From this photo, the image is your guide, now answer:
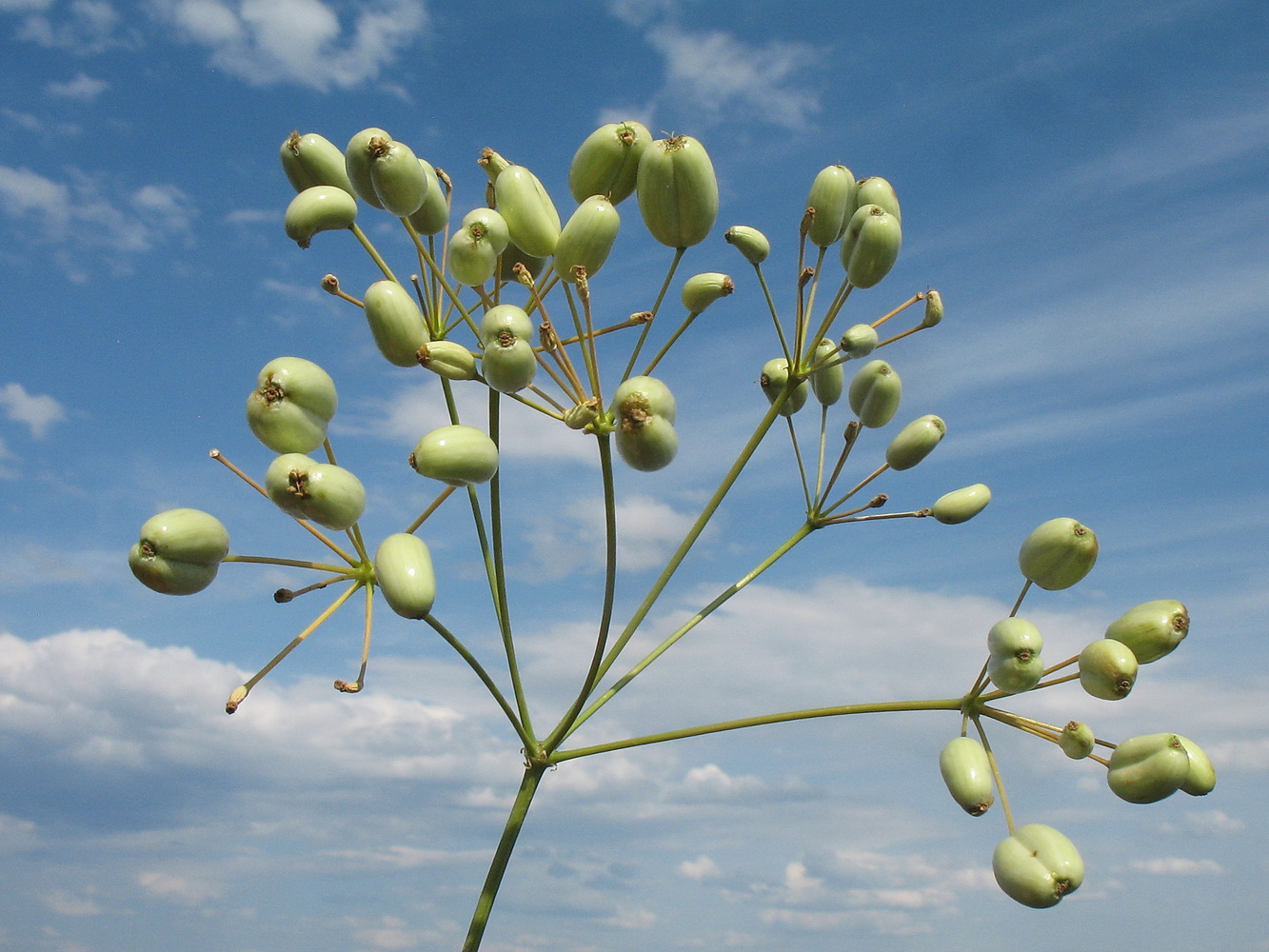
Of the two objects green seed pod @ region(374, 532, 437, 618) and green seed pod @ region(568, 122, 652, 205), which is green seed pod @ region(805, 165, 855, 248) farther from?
green seed pod @ region(374, 532, 437, 618)

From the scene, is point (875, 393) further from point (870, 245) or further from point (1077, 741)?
point (1077, 741)

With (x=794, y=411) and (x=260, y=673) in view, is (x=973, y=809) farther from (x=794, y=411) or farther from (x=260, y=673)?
(x=260, y=673)

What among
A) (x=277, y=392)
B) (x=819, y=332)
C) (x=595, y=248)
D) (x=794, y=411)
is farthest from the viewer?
(x=794, y=411)

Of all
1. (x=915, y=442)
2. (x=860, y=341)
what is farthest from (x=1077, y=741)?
(x=860, y=341)

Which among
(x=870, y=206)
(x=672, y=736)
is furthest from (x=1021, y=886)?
(x=870, y=206)

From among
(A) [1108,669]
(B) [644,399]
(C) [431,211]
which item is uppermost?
(C) [431,211]

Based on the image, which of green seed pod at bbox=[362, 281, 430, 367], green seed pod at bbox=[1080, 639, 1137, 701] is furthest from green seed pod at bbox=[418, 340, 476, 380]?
green seed pod at bbox=[1080, 639, 1137, 701]

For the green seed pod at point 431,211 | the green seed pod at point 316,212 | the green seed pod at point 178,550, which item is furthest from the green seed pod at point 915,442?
the green seed pod at point 178,550
